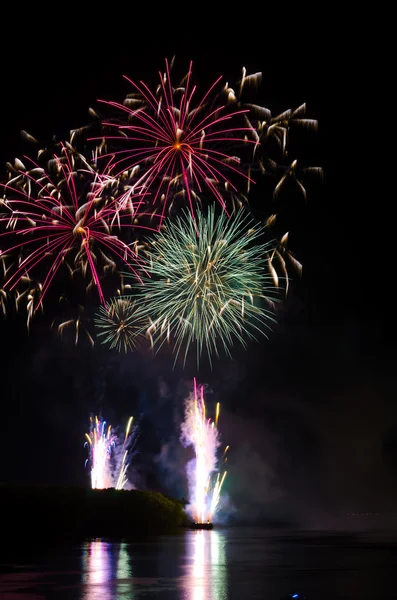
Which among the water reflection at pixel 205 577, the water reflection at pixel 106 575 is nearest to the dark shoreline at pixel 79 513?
the water reflection at pixel 106 575

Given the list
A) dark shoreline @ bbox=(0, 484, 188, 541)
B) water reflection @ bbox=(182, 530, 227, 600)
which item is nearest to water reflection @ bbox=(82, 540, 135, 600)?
water reflection @ bbox=(182, 530, 227, 600)

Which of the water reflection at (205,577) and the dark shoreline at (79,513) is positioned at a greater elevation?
the dark shoreline at (79,513)

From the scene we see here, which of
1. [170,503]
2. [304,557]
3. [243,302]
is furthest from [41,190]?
[170,503]

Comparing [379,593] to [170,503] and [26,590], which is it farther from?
[170,503]

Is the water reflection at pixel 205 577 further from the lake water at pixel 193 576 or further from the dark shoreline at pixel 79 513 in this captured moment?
the dark shoreline at pixel 79 513

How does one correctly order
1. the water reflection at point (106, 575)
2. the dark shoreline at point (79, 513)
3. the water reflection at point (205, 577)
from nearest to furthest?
the water reflection at point (205, 577) → the water reflection at point (106, 575) → the dark shoreline at point (79, 513)

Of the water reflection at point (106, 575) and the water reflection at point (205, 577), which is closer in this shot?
the water reflection at point (205, 577)

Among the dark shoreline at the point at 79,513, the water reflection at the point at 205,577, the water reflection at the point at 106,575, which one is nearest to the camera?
the water reflection at the point at 205,577

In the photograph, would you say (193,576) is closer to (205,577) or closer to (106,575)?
(205,577)
